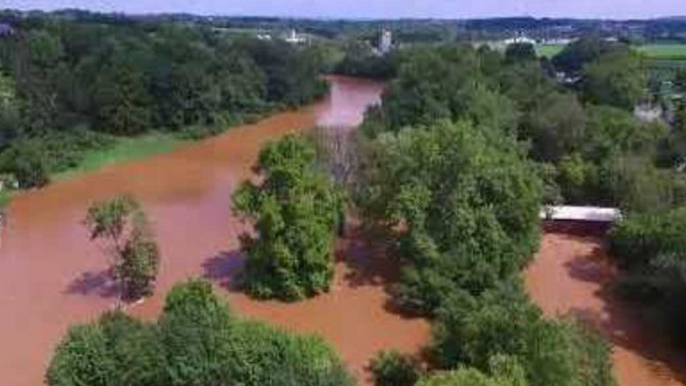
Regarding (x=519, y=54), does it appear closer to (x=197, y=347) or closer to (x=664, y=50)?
(x=664, y=50)

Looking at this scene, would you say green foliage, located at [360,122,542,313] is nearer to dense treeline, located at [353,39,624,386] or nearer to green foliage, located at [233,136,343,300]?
dense treeline, located at [353,39,624,386]

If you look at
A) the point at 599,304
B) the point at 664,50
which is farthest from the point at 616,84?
the point at 664,50

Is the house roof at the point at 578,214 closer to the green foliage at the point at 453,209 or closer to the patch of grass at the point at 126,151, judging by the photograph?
the green foliage at the point at 453,209

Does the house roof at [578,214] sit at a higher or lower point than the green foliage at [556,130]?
lower

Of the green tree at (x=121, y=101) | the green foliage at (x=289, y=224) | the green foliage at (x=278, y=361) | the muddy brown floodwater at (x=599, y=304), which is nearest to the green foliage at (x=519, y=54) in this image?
the green tree at (x=121, y=101)

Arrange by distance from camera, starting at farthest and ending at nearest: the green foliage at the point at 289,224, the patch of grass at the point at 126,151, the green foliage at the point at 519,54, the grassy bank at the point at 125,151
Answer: the green foliage at the point at 519,54, the patch of grass at the point at 126,151, the grassy bank at the point at 125,151, the green foliage at the point at 289,224

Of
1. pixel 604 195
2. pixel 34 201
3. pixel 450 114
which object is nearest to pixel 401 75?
pixel 450 114
